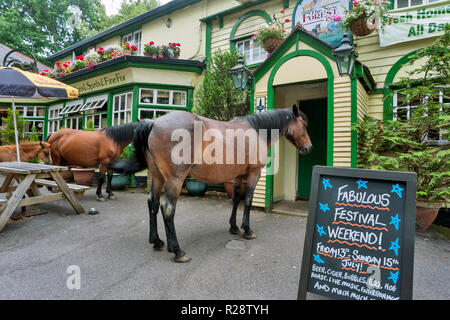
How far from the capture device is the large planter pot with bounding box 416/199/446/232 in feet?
13.0

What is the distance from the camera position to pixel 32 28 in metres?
22.5

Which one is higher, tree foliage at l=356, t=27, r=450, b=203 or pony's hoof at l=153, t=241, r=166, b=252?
tree foliage at l=356, t=27, r=450, b=203

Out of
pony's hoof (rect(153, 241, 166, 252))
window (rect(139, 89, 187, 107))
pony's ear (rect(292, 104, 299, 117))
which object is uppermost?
window (rect(139, 89, 187, 107))

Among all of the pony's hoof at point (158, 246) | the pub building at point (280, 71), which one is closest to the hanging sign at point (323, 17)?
the pub building at point (280, 71)

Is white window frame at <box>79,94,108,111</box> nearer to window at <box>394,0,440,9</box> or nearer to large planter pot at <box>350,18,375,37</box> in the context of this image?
large planter pot at <box>350,18,375,37</box>

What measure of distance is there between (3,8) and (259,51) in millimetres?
28693

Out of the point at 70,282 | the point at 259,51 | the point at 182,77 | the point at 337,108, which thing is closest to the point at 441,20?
the point at 337,108

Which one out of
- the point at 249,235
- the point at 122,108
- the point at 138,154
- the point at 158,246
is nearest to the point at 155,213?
the point at 158,246

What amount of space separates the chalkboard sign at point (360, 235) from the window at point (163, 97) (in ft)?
24.4

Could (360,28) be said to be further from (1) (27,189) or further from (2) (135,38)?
(2) (135,38)

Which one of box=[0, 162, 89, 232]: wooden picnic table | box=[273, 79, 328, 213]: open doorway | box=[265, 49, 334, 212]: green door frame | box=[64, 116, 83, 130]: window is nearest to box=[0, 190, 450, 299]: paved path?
box=[0, 162, 89, 232]: wooden picnic table

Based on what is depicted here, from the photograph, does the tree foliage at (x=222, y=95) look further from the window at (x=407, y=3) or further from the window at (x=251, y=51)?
the window at (x=407, y=3)

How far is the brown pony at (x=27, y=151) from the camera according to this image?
5953 millimetres

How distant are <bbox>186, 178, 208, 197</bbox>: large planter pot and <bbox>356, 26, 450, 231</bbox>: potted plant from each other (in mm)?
4083
